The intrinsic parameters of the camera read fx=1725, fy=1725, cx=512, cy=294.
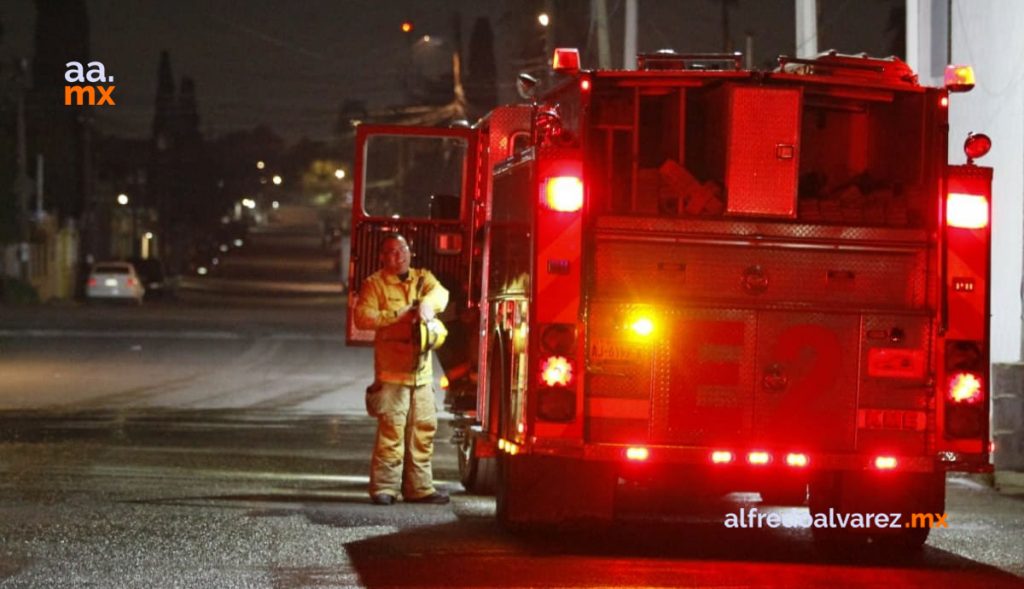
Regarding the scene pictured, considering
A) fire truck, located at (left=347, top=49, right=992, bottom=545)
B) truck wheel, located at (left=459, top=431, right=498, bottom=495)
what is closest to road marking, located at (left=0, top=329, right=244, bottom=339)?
truck wheel, located at (left=459, top=431, right=498, bottom=495)

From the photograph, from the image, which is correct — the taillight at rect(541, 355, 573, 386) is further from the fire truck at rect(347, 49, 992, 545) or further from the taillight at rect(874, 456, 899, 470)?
the taillight at rect(874, 456, 899, 470)

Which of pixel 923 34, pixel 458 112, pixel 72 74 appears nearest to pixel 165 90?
pixel 72 74

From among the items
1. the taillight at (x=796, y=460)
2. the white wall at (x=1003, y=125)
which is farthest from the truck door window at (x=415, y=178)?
the white wall at (x=1003, y=125)

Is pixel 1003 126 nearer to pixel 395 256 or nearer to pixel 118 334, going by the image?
pixel 395 256

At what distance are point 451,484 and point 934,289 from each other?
4.86 meters

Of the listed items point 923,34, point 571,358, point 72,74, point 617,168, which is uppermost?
point 72,74

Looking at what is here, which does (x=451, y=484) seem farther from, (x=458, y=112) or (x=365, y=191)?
(x=458, y=112)

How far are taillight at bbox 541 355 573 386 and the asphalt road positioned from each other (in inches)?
37.3

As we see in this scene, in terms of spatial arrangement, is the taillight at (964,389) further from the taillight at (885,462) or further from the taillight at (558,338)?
the taillight at (558,338)

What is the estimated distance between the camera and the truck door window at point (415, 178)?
1319cm

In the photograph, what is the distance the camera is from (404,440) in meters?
11.8

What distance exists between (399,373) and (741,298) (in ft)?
9.85

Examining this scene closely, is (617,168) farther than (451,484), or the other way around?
(451,484)

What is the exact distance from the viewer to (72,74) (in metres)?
87.3
